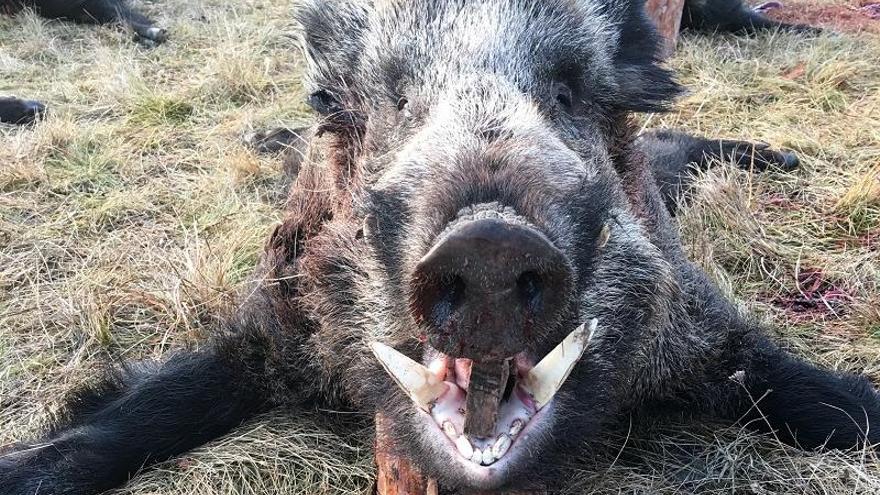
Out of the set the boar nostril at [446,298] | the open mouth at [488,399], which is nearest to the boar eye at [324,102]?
the open mouth at [488,399]

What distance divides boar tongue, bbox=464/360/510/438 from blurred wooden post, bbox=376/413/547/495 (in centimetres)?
45

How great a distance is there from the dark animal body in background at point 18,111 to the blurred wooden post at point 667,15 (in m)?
4.40

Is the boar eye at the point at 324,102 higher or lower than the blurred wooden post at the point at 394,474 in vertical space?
higher

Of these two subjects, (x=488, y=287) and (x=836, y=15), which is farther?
(x=836, y=15)

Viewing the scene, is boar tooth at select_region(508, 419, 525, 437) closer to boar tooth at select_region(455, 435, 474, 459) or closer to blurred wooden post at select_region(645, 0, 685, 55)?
boar tooth at select_region(455, 435, 474, 459)

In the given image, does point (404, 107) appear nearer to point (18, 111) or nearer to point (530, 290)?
point (530, 290)

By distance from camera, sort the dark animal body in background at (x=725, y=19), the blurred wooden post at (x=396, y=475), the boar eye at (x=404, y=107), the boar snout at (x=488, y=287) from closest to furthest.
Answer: the boar snout at (x=488, y=287) < the blurred wooden post at (x=396, y=475) < the boar eye at (x=404, y=107) < the dark animal body in background at (x=725, y=19)

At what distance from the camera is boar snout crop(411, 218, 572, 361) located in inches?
73.3

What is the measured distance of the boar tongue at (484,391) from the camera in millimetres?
2023

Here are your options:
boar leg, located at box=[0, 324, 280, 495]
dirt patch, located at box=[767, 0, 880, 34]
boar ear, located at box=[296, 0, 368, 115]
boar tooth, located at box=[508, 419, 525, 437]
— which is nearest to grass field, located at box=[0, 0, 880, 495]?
boar leg, located at box=[0, 324, 280, 495]

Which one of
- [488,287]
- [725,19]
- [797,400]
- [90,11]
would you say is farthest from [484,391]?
[90,11]

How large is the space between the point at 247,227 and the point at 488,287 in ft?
10.7

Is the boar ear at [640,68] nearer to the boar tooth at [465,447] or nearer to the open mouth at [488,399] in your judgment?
the open mouth at [488,399]

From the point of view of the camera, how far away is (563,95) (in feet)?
9.68
